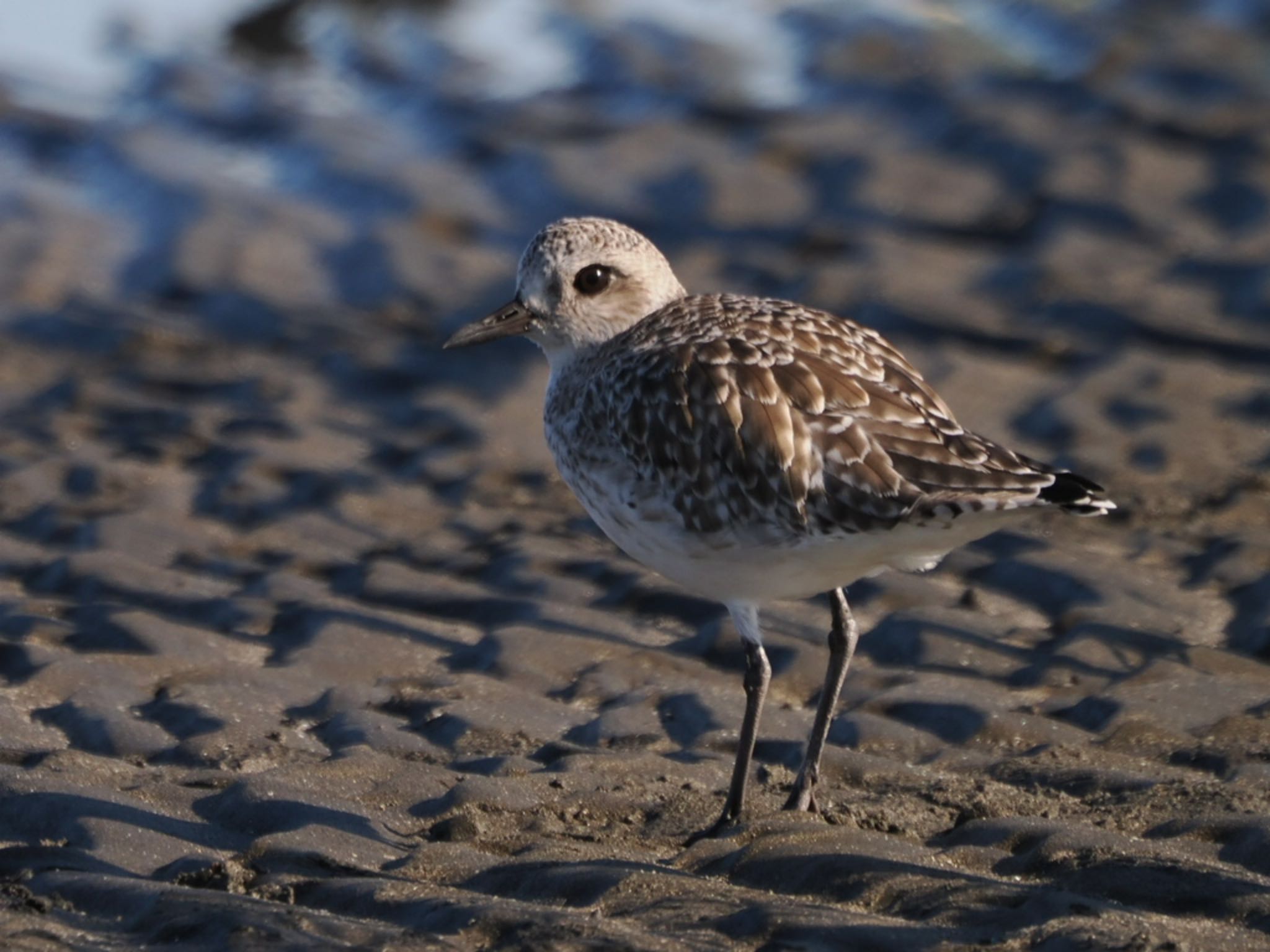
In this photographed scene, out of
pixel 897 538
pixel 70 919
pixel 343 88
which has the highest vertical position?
pixel 343 88

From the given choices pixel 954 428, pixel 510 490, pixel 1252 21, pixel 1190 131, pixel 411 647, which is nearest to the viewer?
pixel 954 428

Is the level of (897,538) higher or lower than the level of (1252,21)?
lower

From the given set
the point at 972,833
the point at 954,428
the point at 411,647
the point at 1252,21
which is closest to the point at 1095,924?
the point at 972,833

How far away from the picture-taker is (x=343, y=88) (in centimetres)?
1503

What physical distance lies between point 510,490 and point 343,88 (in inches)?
284

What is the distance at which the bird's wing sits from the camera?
5.63 meters

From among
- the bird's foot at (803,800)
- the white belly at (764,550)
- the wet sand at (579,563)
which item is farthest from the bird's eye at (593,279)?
the bird's foot at (803,800)

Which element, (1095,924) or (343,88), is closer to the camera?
(1095,924)

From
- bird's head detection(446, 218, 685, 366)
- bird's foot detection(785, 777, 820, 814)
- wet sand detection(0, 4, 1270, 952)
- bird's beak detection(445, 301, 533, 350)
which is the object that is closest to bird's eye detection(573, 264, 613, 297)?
bird's head detection(446, 218, 685, 366)

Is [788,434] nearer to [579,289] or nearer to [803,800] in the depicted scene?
[803,800]

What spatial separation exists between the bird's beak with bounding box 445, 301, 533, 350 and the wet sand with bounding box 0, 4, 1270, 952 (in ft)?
3.90

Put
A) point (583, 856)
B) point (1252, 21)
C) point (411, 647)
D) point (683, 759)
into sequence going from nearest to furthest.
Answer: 1. point (583, 856)
2. point (683, 759)
3. point (411, 647)
4. point (1252, 21)

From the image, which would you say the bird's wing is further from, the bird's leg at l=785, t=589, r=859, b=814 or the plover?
the bird's leg at l=785, t=589, r=859, b=814

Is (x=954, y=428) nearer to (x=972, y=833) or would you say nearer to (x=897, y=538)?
(x=897, y=538)
